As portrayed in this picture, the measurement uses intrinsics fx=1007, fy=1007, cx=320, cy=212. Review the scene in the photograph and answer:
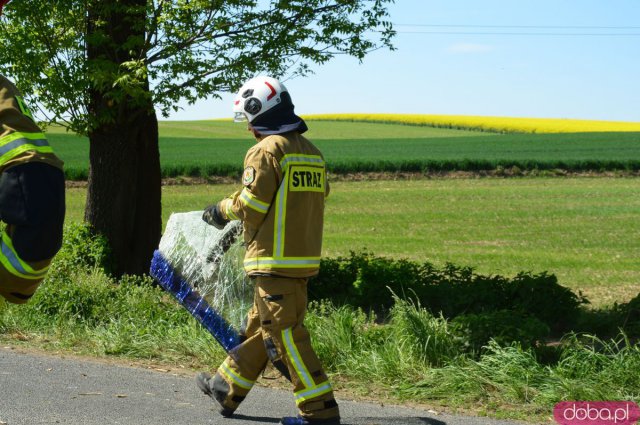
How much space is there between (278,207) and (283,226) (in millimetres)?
109

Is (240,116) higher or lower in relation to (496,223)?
higher

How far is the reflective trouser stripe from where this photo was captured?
3.06 metres

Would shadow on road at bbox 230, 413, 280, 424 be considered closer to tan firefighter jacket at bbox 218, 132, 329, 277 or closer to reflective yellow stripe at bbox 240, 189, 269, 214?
tan firefighter jacket at bbox 218, 132, 329, 277

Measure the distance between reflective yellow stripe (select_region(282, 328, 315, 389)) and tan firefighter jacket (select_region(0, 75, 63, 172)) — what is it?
2.71 metres

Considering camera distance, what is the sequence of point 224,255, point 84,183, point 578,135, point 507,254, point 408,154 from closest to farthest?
1. point 224,255
2. point 507,254
3. point 84,183
4. point 408,154
5. point 578,135

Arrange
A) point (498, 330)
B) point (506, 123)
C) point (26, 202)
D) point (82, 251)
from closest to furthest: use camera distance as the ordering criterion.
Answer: point (26, 202) → point (498, 330) → point (82, 251) → point (506, 123)

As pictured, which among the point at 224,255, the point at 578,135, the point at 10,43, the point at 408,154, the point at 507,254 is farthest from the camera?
the point at 578,135

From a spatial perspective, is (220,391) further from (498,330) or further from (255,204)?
(498,330)

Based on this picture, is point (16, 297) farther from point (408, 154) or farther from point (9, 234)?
point (408, 154)

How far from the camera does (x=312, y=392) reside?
5668 mm

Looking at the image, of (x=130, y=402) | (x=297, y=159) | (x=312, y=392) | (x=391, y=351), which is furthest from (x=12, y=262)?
(x=391, y=351)

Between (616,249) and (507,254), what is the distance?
2320mm

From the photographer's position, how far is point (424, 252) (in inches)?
668

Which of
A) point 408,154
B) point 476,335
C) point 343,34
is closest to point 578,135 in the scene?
point 408,154
